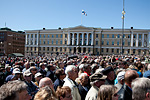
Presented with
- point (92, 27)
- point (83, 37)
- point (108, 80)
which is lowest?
point (108, 80)

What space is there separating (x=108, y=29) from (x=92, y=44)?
402 inches

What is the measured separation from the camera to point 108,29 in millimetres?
74125

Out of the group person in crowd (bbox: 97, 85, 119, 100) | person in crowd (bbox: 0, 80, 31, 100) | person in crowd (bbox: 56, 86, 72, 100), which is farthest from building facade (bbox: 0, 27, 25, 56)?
person in crowd (bbox: 97, 85, 119, 100)

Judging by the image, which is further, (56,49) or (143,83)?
(56,49)

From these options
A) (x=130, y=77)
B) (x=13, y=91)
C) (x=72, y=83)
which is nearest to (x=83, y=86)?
(x=72, y=83)

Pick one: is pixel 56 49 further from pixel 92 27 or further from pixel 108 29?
pixel 108 29

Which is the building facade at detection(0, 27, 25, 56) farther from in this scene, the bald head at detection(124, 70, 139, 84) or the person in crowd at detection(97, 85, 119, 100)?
the person in crowd at detection(97, 85, 119, 100)

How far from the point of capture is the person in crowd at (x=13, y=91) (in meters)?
2.40

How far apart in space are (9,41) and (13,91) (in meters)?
96.3

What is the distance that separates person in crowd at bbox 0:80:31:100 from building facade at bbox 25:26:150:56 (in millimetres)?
65998

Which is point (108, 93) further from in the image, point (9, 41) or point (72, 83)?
point (9, 41)

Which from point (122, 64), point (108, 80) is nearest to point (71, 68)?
point (108, 80)

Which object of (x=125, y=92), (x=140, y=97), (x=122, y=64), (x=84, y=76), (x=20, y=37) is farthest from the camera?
(x=20, y=37)

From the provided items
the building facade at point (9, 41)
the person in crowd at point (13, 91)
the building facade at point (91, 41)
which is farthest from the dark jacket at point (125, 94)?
the building facade at point (9, 41)
